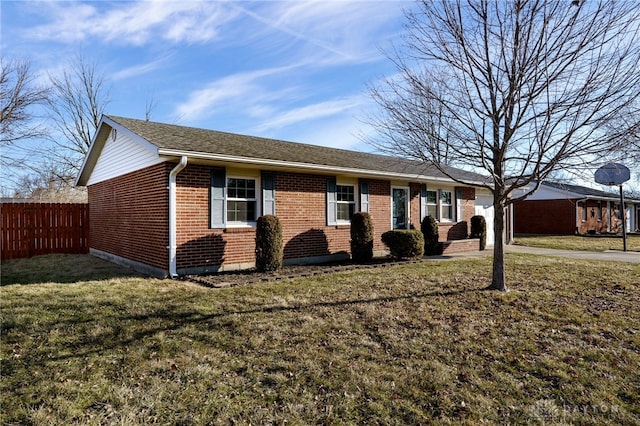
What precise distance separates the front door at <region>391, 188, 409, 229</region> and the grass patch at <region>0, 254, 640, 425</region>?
653 centimetres

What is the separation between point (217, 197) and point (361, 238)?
178 inches

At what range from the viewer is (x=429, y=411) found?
10.4ft

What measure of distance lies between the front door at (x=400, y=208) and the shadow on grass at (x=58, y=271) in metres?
8.84

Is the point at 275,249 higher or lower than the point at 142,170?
lower

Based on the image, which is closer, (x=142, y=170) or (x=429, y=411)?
(x=429, y=411)

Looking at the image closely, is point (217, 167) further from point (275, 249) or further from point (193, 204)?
point (275, 249)

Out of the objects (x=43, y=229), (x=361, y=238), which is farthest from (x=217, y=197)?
(x=43, y=229)

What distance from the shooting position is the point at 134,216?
10.4m

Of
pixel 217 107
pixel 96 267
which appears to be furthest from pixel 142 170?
pixel 217 107

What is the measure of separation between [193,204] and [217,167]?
1.10 m

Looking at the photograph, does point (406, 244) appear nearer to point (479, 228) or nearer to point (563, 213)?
point (479, 228)

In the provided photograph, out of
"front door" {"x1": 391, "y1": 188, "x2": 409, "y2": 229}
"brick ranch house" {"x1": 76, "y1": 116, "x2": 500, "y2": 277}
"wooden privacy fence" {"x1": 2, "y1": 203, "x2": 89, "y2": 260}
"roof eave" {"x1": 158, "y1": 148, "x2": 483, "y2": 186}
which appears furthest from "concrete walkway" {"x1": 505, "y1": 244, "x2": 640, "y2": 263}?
"wooden privacy fence" {"x1": 2, "y1": 203, "x2": 89, "y2": 260}

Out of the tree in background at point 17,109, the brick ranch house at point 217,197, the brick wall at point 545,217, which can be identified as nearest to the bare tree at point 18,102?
the tree in background at point 17,109

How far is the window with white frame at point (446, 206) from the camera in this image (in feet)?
50.5
